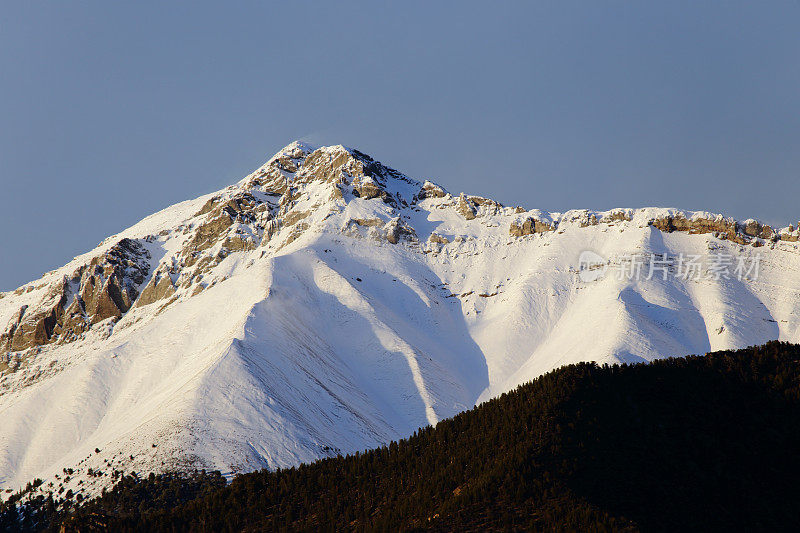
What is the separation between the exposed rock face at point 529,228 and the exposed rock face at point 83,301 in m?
101

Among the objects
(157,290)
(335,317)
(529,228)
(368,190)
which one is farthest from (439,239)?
(157,290)

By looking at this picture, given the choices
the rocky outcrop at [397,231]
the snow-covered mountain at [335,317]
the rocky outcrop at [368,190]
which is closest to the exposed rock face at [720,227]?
the snow-covered mountain at [335,317]

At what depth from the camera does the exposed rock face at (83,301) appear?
14788cm

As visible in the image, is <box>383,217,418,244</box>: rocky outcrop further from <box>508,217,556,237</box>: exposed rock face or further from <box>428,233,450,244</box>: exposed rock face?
<box>508,217,556,237</box>: exposed rock face

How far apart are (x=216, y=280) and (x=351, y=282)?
3718cm

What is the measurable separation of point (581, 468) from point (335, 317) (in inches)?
3962

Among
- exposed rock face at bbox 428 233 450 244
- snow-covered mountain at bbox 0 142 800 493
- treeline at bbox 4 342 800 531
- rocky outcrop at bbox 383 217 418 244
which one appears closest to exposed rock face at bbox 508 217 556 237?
snow-covered mountain at bbox 0 142 800 493

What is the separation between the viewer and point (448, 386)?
4385 inches

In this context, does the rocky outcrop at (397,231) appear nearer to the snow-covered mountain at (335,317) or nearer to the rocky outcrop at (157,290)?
the snow-covered mountain at (335,317)

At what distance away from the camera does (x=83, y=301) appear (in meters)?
157

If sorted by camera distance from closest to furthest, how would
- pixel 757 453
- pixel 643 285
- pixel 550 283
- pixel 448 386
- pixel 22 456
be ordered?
pixel 757 453 → pixel 22 456 → pixel 448 386 → pixel 643 285 → pixel 550 283

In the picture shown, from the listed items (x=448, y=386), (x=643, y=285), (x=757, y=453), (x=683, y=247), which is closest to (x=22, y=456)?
(x=448, y=386)

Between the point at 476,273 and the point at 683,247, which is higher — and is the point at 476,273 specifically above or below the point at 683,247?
below

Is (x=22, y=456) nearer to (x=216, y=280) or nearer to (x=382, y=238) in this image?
(x=216, y=280)
